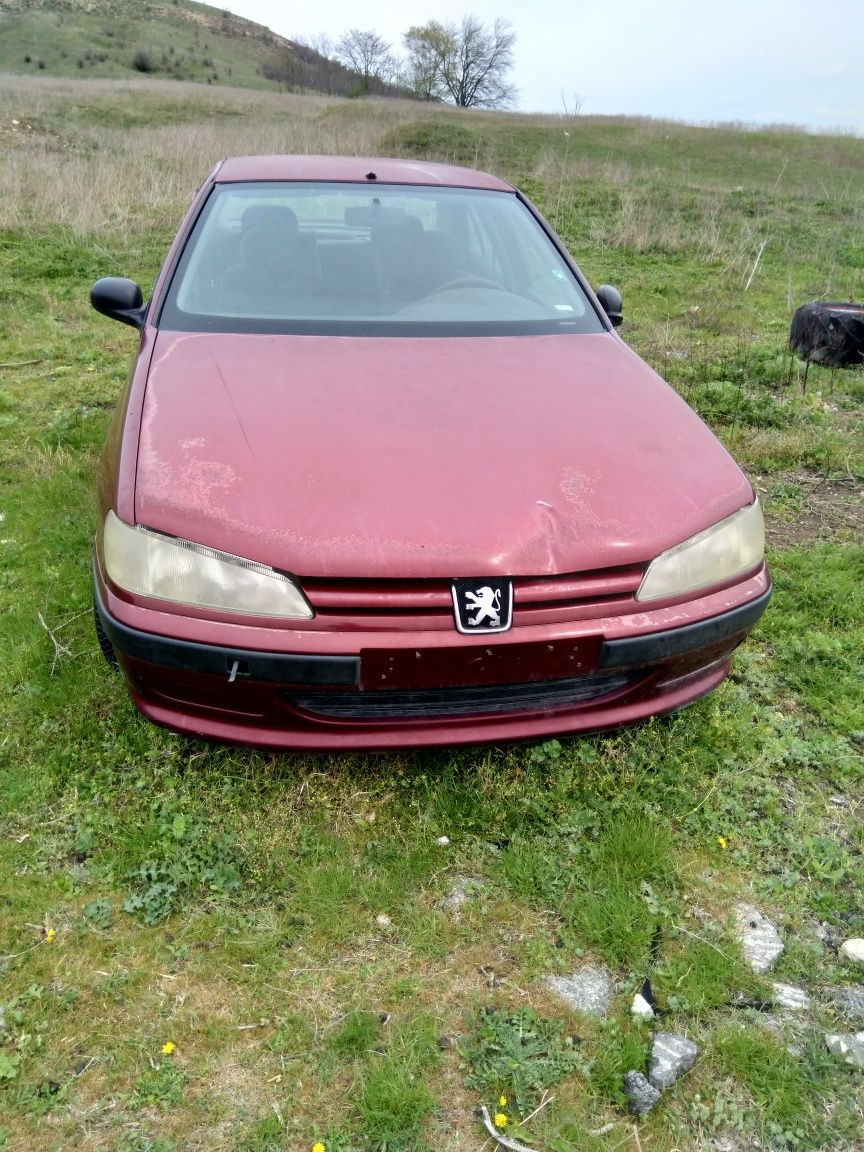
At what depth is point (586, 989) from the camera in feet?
5.30

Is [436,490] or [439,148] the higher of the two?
[439,148]

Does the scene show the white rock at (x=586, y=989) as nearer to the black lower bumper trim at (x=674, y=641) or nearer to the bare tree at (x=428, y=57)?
the black lower bumper trim at (x=674, y=641)

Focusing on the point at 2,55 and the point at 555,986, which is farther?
the point at 2,55

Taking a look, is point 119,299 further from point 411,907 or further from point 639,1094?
point 639,1094

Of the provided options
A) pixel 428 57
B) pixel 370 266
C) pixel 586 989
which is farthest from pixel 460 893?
pixel 428 57

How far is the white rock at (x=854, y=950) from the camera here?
5.53 feet

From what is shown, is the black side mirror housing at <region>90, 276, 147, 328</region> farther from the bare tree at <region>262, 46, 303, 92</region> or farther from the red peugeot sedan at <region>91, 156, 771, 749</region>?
the bare tree at <region>262, 46, 303, 92</region>

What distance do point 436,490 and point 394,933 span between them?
1.01 meters

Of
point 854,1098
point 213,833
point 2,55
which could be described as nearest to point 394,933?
point 213,833

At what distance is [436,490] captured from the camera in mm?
1744

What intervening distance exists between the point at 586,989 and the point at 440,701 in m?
0.68

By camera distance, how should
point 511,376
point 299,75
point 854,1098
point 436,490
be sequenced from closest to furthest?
point 854,1098 → point 436,490 → point 511,376 → point 299,75

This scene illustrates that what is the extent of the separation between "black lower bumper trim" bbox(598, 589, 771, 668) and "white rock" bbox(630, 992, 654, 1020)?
0.69 meters

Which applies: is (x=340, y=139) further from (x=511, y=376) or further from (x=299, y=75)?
(x=299, y=75)
